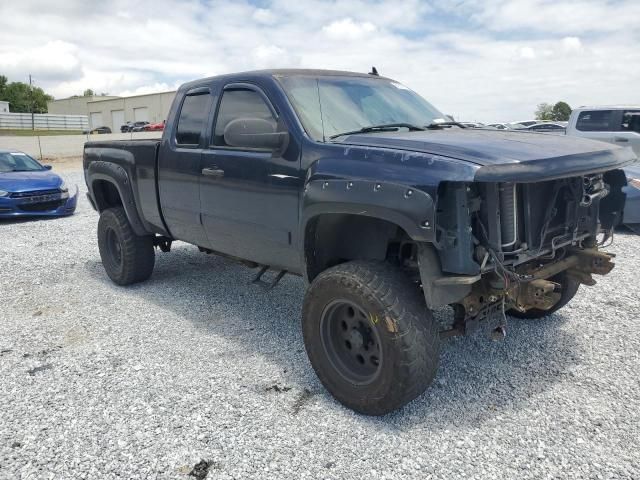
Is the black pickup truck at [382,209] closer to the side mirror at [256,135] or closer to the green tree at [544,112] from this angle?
the side mirror at [256,135]

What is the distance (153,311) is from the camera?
15.9ft

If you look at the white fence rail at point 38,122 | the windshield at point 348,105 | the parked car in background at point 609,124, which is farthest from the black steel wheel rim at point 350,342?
the white fence rail at point 38,122

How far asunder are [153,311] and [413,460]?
299cm

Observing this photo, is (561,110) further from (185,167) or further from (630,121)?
(185,167)

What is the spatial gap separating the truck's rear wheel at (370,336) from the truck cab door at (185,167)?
161 cm

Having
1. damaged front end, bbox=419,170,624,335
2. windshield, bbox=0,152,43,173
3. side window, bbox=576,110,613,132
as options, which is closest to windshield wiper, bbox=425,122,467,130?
damaged front end, bbox=419,170,624,335

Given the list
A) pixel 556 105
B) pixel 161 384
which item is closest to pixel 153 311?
pixel 161 384

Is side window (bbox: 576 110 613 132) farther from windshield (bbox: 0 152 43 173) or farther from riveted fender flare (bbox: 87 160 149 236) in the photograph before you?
windshield (bbox: 0 152 43 173)

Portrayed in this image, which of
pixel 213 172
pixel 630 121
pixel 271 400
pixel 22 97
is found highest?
pixel 22 97

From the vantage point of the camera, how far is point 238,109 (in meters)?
4.02

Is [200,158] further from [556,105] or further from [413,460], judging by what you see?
[556,105]

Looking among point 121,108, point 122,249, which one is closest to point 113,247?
point 122,249

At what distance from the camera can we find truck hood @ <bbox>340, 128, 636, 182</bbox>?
2.55m

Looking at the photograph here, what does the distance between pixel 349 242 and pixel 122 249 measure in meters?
3.00
